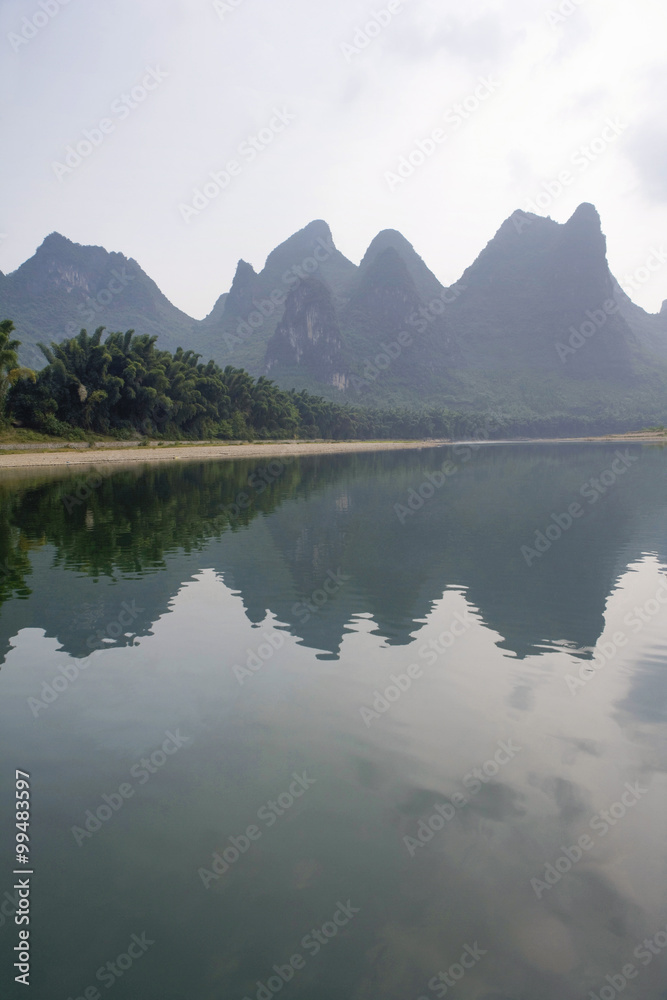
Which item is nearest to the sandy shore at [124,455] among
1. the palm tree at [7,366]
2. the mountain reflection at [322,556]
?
the palm tree at [7,366]

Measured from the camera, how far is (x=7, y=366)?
62.7 metres

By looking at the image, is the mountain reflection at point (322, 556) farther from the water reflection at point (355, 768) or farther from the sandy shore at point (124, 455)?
the sandy shore at point (124, 455)

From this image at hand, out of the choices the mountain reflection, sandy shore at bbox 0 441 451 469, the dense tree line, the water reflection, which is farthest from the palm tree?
the water reflection

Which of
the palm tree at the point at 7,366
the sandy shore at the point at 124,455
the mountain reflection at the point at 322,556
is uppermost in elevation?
the palm tree at the point at 7,366

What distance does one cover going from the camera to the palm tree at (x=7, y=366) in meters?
60.3

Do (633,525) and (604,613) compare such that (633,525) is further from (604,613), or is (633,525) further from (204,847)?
(204,847)

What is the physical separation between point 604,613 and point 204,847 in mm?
11129

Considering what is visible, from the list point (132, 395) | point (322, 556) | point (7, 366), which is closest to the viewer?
point (322, 556)

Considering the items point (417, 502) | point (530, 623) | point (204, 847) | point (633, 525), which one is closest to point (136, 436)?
point (417, 502)

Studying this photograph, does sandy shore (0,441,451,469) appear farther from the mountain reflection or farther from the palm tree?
the mountain reflection

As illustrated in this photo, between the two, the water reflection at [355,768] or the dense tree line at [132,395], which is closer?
the water reflection at [355,768]

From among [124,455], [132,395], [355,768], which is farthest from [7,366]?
[355,768]

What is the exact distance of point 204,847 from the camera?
19.1ft

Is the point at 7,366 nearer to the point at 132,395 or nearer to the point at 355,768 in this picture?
the point at 132,395
